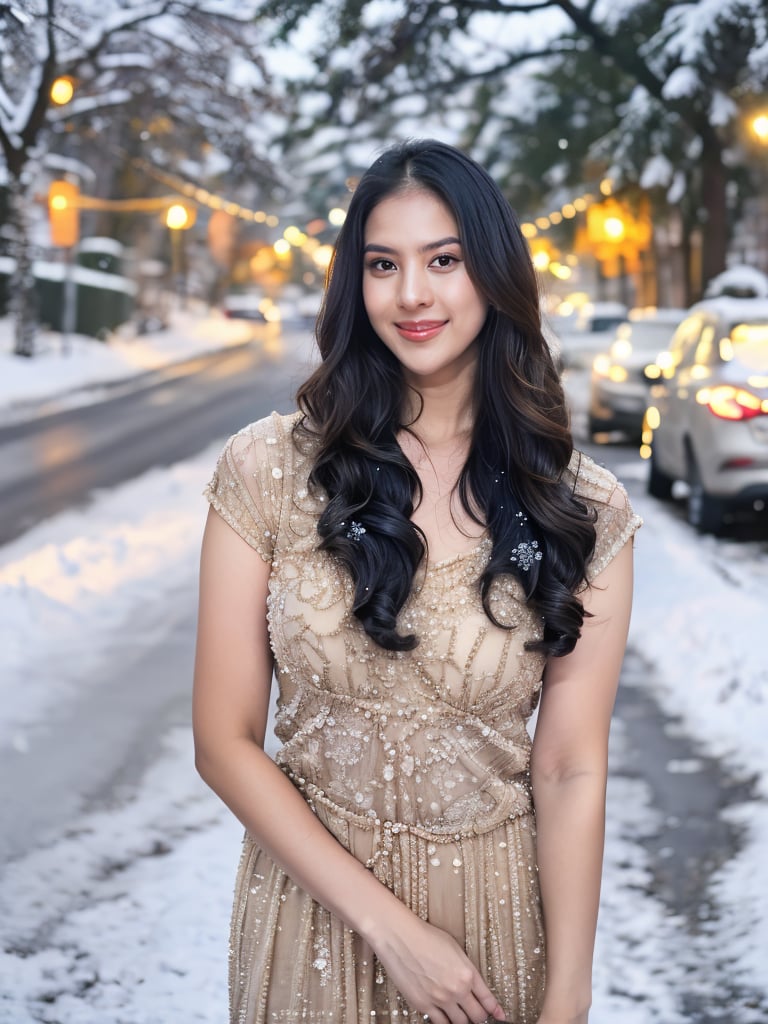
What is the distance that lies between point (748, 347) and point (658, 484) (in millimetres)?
2250

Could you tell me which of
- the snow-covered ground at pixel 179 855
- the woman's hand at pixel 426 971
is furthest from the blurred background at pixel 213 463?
the woman's hand at pixel 426 971

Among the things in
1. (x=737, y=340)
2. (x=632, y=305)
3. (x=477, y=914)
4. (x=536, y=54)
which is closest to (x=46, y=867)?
(x=477, y=914)

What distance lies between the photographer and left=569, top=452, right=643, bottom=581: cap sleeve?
89.5 inches

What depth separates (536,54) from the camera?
23531 mm

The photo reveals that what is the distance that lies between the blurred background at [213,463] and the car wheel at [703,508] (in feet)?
0.17

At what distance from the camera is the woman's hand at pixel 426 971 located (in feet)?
6.65

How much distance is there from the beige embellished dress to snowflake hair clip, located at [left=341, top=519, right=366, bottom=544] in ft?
0.15

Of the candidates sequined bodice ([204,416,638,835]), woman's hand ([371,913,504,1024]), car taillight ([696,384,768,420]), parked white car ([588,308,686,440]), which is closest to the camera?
woman's hand ([371,913,504,1024])

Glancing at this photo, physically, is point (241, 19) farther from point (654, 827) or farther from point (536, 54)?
point (654, 827)

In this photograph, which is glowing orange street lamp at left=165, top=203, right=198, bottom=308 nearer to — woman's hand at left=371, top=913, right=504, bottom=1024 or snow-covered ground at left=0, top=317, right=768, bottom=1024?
snow-covered ground at left=0, top=317, right=768, bottom=1024

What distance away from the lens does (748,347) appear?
37.1ft

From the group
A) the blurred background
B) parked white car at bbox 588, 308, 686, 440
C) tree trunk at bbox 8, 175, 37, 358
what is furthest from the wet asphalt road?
parked white car at bbox 588, 308, 686, 440

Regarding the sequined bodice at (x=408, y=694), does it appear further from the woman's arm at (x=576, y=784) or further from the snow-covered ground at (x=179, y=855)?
the snow-covered ground at (x=179, y=855)

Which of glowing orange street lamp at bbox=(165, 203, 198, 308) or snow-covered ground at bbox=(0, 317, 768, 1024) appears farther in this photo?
glowing orange street lamp at bbox=(165, 203, 198, 308)
